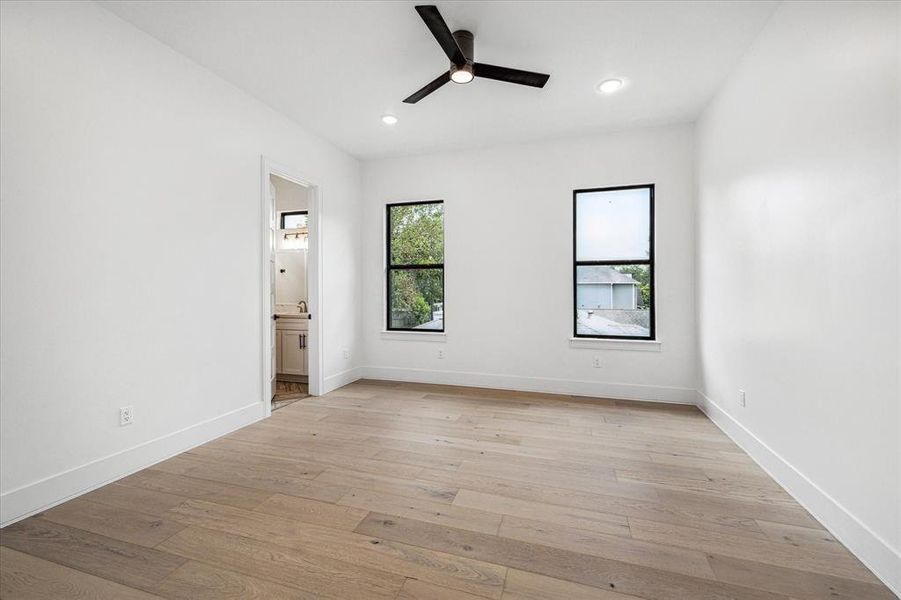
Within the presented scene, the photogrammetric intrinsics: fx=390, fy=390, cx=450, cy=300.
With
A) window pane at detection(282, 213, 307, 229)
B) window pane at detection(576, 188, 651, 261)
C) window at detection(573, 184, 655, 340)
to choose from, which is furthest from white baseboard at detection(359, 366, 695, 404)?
window pane at detection(282, 213, 307, 229)

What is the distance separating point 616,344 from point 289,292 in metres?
4.21

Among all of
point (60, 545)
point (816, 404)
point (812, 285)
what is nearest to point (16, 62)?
point (60, 545)

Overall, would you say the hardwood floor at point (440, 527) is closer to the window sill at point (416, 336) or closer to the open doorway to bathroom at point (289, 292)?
the open doorway to bathroom at point (289, 292)

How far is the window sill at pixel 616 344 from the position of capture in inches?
159

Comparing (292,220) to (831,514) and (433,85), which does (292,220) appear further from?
(831,514)

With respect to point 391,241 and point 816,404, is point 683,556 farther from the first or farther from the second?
point 391,241

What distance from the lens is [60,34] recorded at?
6.90 ft

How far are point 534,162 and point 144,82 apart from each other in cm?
347

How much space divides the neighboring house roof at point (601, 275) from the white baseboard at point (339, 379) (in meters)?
2.93

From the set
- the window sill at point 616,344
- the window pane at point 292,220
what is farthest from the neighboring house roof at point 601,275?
the window pane at point 292,220

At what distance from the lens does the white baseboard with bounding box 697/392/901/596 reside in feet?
4.94

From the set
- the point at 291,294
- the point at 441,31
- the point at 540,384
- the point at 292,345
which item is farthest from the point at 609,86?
the point at 291,294

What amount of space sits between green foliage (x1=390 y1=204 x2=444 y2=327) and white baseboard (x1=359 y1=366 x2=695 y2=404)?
0.66 meters

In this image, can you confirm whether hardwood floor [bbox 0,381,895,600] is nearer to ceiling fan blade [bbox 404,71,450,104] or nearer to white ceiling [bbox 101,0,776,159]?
ceiling fan blade [bbox 404,71,450,104]
